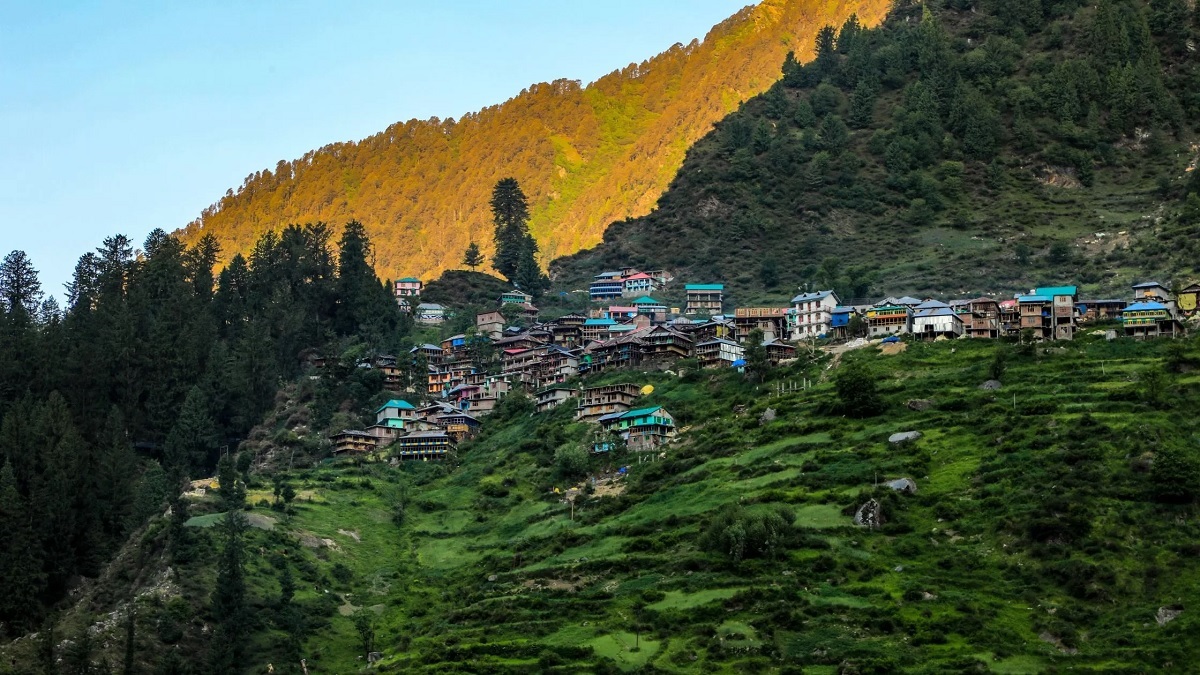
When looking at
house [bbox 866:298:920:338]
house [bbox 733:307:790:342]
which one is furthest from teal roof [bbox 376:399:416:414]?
house [bbox 866:298:920:338]

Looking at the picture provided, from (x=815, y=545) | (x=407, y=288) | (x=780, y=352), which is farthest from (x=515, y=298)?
(x=815, y=545)

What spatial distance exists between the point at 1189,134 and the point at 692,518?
127m

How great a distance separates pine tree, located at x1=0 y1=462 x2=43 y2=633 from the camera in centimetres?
10456

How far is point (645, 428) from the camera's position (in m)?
118

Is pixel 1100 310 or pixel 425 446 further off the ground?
pixel 1100 310

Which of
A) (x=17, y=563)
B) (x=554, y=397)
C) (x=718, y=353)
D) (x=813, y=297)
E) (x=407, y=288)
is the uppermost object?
(x=407, y=288)

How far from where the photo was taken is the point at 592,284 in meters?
180

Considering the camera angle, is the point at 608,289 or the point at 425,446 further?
the point at 608,289

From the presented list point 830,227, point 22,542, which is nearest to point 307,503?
point 22,542

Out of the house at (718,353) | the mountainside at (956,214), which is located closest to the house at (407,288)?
the mountainside at (956,214)

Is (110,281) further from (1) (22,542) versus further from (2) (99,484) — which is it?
(1) (22,542)

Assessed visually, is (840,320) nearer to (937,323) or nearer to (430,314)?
(937,323)

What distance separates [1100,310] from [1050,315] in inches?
224

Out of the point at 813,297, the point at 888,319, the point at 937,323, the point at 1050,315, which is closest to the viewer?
the point at 1050,315
